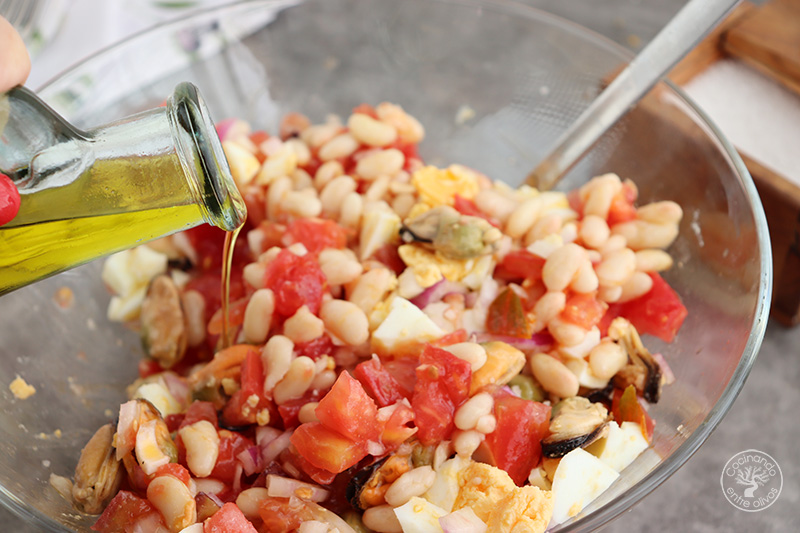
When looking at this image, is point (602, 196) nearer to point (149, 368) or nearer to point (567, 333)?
point (567, 333)

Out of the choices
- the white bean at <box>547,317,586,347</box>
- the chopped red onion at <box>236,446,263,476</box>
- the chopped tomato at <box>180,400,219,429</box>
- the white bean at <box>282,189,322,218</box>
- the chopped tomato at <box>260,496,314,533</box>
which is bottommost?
the chopped red onion at <box>236,446,263,476</box>

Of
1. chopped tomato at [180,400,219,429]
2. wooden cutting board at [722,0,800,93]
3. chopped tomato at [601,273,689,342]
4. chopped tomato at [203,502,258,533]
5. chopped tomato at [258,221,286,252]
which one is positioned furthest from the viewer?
wooden cutting board at [722,0,800,93]

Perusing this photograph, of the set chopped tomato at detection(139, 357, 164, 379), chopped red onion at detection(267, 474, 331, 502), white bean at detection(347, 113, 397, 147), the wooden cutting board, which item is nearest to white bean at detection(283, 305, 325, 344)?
chopped red onion at detection(267, 474, 331, 502)

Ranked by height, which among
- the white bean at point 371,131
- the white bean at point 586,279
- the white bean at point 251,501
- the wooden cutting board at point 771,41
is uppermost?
the wooden cutting board at point 771,41

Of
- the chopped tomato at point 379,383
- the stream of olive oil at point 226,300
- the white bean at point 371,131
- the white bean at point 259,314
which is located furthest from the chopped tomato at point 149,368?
the white bean at point 371,131

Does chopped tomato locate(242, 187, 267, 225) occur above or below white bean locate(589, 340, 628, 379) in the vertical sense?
below

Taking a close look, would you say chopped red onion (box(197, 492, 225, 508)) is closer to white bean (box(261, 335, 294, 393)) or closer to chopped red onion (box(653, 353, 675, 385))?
white bean (box(261, 335, 294, 393))

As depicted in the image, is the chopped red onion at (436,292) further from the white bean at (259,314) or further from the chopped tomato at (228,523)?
the chopped tomato at (228,523)
